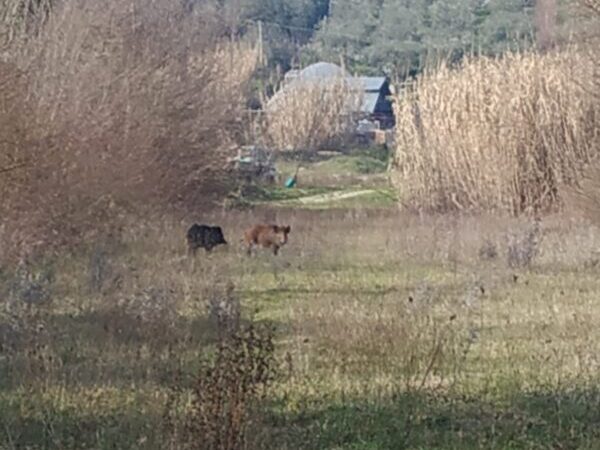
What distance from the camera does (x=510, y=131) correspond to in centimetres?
3050

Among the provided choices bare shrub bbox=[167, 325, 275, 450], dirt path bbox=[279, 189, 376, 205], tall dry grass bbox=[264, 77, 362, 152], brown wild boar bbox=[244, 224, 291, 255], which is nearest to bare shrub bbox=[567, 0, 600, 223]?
brown wild boar bbox=[244, 224, 291, 255]

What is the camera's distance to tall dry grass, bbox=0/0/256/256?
17891mm

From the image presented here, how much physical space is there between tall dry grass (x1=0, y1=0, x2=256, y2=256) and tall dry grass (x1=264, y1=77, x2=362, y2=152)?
25551 mm

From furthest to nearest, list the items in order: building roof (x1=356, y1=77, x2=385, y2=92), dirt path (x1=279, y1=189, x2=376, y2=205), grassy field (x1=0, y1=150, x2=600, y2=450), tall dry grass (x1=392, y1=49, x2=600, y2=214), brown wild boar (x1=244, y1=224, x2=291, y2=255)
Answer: building roof (x1=356, y1=77, x2=385, y2=92) < dirt path (x1=279, y1=189, x2=376, y2=205) < tall dry grass (x1=392, y1=49, x2=600, y2=214) < brown wild boar (x1=244, y1=224, x2=291, y2=255) < grassy field (x1=0, y1=150, x2=600, y2=450)

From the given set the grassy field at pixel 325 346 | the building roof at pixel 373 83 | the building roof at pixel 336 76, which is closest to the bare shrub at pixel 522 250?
the grassy field at pixel 325 346

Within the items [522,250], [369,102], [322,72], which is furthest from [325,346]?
[369,102]

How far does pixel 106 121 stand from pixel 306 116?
3936cm

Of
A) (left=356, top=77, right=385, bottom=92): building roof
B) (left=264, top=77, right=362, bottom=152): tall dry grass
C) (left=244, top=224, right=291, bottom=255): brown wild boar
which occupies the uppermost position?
(left=356, top=77, right=385, bottom=92): building roof

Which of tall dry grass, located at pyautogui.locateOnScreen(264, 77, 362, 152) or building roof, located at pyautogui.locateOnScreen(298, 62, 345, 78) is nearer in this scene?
tall dry grass, located at pyautogui.locateOnScreen(264, 77, 362, 152)

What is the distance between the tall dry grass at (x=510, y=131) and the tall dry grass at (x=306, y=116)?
1069 inches

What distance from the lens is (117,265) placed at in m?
18.0

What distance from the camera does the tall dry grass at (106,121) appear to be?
17891mm

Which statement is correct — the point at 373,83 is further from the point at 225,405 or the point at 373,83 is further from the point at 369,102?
the point at 225,405

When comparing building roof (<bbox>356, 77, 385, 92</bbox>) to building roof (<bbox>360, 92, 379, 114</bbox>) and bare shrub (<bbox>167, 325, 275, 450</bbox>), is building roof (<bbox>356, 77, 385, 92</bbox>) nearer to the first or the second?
building roof (<bbox>360, 92, 379, 114</bbox>)
